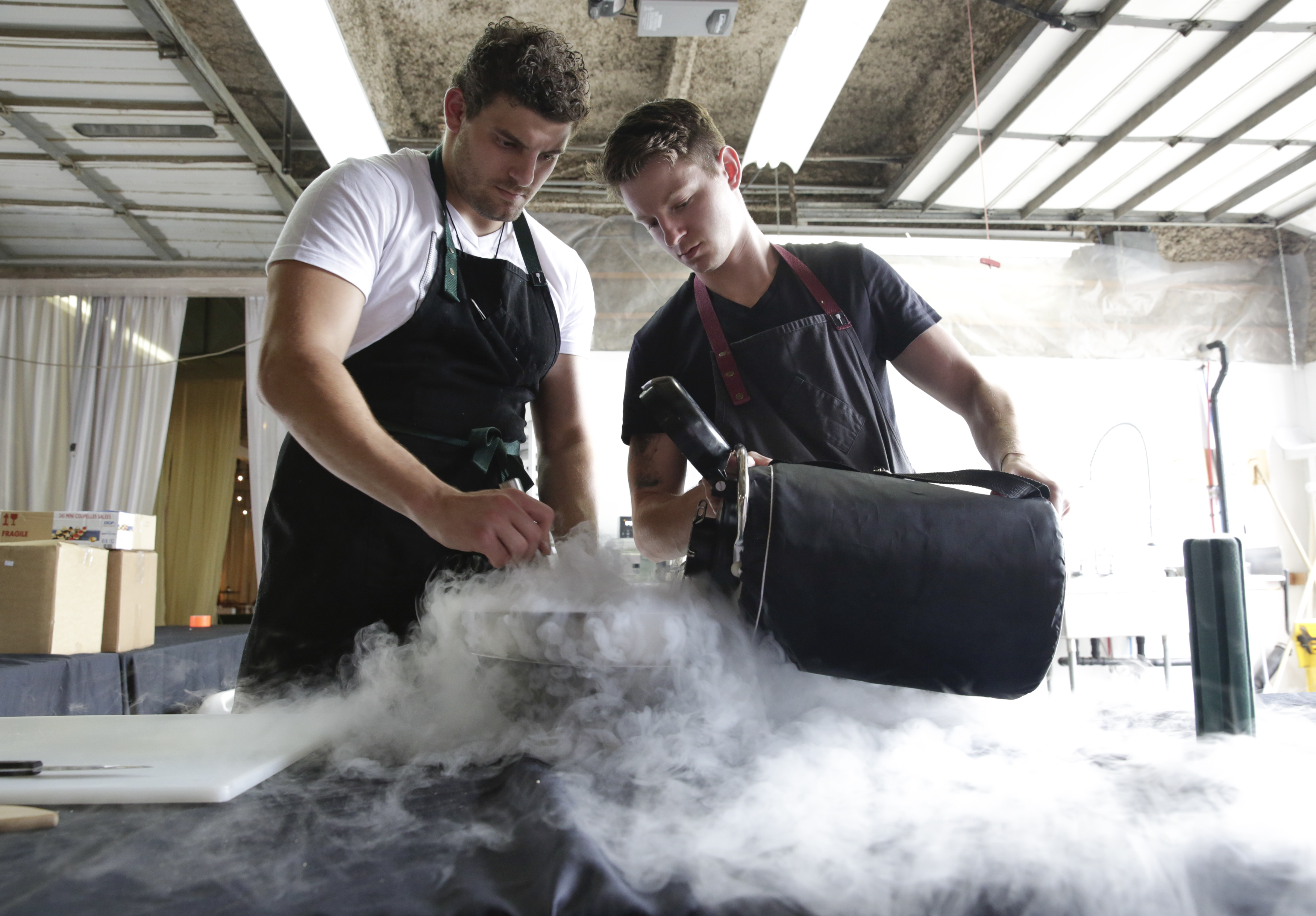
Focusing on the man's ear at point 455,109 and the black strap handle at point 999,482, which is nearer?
the black strap handle at point 999,482

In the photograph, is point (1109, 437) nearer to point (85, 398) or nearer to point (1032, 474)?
point (1032, 474)

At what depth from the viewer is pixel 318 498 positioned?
1187mm

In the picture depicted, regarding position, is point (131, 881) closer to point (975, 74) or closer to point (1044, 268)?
point (975, 74)

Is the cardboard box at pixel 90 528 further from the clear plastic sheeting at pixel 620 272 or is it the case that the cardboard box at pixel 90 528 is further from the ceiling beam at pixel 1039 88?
the ceiling beam at pixel 1039 88

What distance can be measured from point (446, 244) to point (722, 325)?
486 millimetres

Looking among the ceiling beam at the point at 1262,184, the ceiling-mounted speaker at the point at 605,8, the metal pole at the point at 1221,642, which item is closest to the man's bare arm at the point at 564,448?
the metal pole at the point at 1221,642

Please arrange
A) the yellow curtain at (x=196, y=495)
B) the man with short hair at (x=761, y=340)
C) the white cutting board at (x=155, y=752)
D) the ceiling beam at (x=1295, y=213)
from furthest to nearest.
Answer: the yellow curtain at (x=196, y=495), the ceiling beam at (x=1295, y=213), the man with short hair at (x=761, y=340), the white cutting board at (x=155, y=752)

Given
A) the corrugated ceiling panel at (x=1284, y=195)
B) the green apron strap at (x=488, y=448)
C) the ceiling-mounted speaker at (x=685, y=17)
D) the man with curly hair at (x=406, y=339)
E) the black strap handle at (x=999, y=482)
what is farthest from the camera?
the corrugated ceiling panel at (x=1284, y=195)

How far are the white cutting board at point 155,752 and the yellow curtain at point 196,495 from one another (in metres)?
5.91

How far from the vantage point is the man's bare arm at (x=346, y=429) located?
85 cm

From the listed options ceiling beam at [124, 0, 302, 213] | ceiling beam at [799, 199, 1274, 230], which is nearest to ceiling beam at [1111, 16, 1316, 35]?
ceiling beam at [799, 199, 1274, 230]

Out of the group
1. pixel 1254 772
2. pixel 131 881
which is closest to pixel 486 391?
pixel 131 881

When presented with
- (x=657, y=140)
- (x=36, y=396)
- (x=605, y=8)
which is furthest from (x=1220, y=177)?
(x=36, y=396)

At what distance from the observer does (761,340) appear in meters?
1.36
